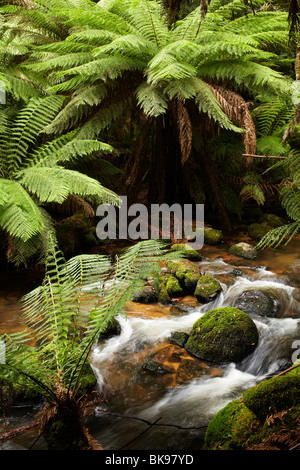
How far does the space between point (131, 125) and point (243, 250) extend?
2.94 metres

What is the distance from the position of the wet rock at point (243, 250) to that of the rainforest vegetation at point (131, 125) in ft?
0.29

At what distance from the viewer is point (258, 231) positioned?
453 cm

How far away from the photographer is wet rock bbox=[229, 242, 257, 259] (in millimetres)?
4090

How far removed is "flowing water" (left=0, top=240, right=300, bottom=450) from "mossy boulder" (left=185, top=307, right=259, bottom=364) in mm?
65

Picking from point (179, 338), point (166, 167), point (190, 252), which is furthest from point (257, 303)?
point (166, 167)

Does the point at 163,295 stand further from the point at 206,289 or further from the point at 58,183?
the point at 58,183

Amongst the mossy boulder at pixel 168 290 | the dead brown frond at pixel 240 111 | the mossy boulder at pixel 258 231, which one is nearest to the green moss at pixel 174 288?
the mossy boulder at pixel 168 290

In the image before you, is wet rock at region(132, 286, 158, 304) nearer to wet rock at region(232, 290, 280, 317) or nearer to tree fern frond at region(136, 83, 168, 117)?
wet rock at region(232, 290, 280, 317)

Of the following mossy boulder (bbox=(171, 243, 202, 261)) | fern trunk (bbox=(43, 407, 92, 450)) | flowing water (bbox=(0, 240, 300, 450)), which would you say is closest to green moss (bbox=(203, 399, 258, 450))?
flowing water (bbox=(0, 240, 300, 450))

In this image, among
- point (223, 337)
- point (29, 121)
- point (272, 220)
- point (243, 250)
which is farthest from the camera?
point (272, 220)

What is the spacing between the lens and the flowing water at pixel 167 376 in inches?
70.0

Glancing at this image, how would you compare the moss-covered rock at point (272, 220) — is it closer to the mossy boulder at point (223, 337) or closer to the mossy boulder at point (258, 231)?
the mossy boulder at point (258, 231)

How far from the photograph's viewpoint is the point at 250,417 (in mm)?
1441
